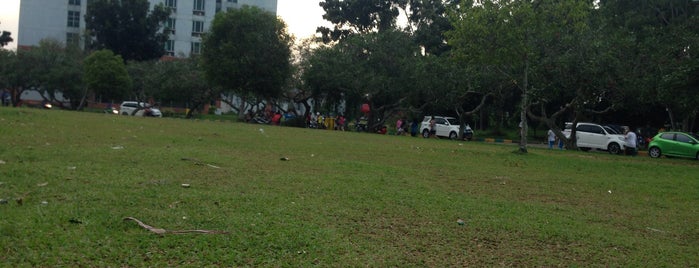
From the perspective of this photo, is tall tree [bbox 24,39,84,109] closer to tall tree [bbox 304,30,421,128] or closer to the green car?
tall tree [bbox 304,30,421,128]

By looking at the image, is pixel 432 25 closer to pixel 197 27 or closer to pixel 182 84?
pixel 182 84

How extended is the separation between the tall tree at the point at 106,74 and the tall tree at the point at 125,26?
15627 millimetres

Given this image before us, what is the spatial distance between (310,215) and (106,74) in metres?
41.6

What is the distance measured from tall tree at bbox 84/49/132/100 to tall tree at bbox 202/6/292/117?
28.6ft

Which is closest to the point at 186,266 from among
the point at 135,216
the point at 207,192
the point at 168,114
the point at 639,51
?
the point at 135,216

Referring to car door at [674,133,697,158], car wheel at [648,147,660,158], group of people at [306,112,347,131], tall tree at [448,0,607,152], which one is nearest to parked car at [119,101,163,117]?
group of people at [306,112,347,131]

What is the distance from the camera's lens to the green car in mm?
25359

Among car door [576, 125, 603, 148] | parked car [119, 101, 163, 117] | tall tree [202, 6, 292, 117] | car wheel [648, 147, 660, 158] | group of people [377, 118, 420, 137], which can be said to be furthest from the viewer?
parked car [119, 101, 163, 117]

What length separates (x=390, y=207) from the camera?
707 centimetres

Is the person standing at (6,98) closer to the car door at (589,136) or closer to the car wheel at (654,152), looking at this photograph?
the car door at (589,136)

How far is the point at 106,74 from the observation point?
43625mm

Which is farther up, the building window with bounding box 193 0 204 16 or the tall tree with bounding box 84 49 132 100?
the building window with bounding box 193 0 204 16

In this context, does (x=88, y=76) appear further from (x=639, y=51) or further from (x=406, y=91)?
(x=639, y=51)

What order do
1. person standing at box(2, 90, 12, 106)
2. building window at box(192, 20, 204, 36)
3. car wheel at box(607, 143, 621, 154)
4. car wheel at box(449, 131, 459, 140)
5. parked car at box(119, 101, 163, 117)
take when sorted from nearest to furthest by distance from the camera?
car wheel at box(607, 143, 621, 154)
car wheel at box(449, 131, 459, 140)
parked car at box(119, 101, 163, 117)
person standing at box(2, 90, 12, 106)
building window at box(192, 20, 204, 36)
